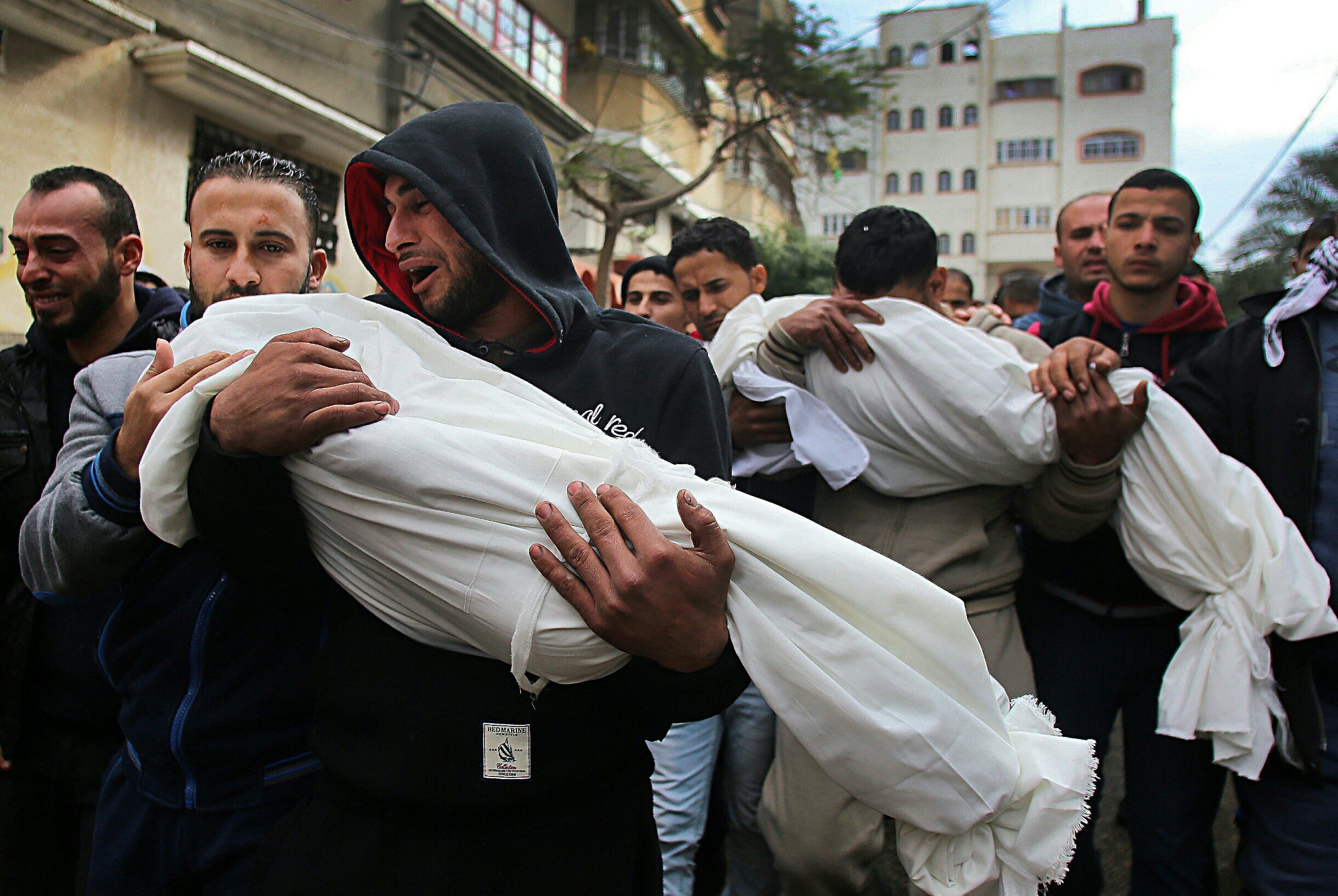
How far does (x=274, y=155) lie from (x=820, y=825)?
6.97 m

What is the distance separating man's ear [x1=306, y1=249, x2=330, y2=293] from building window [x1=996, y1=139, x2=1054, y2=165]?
38369 millimetres

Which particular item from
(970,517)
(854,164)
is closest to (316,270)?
(970,517)

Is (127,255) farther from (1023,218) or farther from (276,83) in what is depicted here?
(1023,218)

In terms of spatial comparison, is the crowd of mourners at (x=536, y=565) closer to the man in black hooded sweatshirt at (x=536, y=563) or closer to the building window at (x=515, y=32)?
the man in black hooded sweatshirt at (x=536, y=563)

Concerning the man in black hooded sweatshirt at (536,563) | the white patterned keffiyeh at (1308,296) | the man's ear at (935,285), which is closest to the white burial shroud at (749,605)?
the man in black hooded sweatshirt at (536,563)

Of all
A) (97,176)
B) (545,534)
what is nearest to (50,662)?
(97,176)

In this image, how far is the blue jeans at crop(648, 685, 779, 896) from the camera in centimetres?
267

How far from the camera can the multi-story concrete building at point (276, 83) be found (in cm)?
673

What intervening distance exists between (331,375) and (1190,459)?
6.77ft

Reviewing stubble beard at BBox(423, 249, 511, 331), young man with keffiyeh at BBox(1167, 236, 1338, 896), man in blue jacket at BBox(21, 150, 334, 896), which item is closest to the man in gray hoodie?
young man with keffiyeh at BBox(1167, 236, 1338, 896)

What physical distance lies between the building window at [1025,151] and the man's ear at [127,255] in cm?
3845

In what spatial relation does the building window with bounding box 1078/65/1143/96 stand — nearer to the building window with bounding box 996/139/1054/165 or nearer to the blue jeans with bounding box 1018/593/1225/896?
the building window with bounding box 996/139/1054/165

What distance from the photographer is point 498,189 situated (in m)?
1.61

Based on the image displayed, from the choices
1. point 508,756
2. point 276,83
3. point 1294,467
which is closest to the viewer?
point 508,756
